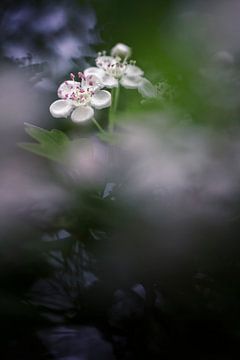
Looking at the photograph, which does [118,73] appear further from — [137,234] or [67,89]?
[137,234]

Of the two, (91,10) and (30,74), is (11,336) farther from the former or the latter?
(91,10)

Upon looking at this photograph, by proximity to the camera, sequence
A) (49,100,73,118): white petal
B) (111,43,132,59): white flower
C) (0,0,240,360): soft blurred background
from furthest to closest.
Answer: (111,43,132,59): white flower < (49,100,73,118): white petal < (0,0,240,360): soft blurred background

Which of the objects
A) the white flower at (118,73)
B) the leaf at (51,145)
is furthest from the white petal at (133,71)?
the leaf at (51,145)

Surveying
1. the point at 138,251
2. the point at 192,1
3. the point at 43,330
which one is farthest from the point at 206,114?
the point at 192,1

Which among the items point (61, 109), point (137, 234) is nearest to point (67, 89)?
point (61, 109)

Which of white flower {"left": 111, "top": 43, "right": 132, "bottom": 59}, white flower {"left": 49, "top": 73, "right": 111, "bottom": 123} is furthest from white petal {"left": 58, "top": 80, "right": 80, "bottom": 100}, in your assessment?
white flower {"left": 111, "top": 43, "right": 132, "bottom": 59}

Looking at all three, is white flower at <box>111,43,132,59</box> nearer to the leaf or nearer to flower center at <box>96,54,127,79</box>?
flower center at <box>96,54,127,79</box>
